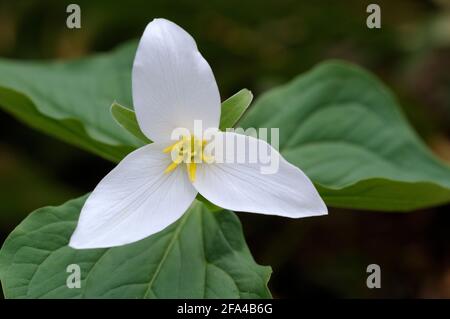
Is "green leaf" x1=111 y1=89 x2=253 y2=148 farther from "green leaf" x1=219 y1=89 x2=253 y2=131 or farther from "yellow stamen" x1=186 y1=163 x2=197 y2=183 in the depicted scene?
"yellow stamen" x1=186 y1=163 x2=197 y2=183

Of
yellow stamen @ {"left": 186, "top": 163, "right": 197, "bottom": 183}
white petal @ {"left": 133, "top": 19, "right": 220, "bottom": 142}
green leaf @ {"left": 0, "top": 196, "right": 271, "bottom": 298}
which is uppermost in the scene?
white petal @ {"left": 133, "top": 19, "right": 220, "bottom": 142}

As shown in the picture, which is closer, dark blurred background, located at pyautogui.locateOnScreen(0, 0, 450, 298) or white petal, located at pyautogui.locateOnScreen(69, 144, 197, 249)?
white petal, located at pyautogui.locateOnScreen(69, 144, 197, 249)

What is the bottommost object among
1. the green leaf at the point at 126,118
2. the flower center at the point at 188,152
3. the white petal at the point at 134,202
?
the white petal at the point at 134,202

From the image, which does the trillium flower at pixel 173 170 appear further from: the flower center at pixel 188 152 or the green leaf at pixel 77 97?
the green leaf at pixel 77 97

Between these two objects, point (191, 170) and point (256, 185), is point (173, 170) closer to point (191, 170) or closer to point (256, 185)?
point (191, 170)

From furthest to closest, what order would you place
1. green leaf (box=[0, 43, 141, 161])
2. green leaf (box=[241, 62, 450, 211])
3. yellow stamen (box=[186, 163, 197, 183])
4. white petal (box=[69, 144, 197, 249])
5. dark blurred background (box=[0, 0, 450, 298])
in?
dark blurred background (box=[0, 0, 450, 298]) < green leaf (box=[241, 62, 450, 211]) < green leaf (box=[0, 43, 141, 161]) < yellow stamen (box=[186, 163, 197, 183]) < white petal (box=[69, 144, 197, 249])

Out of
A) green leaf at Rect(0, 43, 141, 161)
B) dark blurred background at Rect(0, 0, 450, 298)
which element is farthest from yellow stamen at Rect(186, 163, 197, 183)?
dark blurred background at Rect(0, 0, 450, 298)

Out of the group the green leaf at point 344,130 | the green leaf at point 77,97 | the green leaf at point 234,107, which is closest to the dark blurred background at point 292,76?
the green leaf at point 77,97

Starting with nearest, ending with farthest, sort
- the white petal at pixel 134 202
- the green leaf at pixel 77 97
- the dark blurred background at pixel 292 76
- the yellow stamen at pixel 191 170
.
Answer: the white petal at pixel 134 202, the yellow stamen at pixel 191 170, the green leaf at pixel 77 97, the dark blurred background at pixel 292 76
